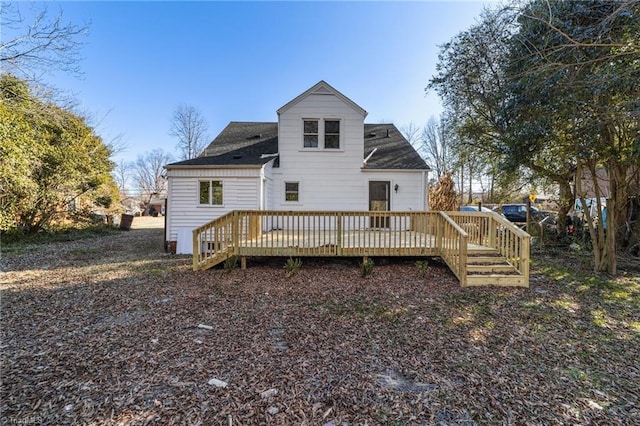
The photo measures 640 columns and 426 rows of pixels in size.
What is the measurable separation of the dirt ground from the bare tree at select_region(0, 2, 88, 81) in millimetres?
5631

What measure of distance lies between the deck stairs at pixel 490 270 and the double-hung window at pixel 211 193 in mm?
7841

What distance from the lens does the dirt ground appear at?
252cm

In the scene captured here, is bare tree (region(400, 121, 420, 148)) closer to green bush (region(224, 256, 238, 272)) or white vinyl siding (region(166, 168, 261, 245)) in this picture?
white vinyl siding (region(166, 168, 261, 245))

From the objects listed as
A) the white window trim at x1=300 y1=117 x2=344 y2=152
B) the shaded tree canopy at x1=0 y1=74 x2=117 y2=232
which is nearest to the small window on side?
the white window trim at x1=300 y1=117 x2=344 y2=152

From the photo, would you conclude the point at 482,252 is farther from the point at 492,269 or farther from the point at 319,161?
the point at 319,161

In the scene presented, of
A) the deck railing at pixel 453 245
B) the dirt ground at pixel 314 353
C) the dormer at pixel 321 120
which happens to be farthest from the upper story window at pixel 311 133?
the dirt ground at pixel 314 353

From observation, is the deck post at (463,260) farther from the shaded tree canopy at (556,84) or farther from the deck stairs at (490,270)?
the shaded tree canopy at (556,84)

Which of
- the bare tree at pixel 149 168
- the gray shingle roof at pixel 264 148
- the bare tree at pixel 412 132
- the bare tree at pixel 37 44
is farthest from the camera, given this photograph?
the bare tree at pixel 149 168

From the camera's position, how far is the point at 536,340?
394 centimetres

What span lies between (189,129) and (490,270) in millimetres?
28972

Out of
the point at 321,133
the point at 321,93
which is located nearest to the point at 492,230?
the point at 321,133

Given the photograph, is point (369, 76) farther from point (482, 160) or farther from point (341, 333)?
point (341, 333)

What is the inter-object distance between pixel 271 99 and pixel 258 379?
64.7 ft

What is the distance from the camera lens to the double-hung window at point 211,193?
32.3 ft
